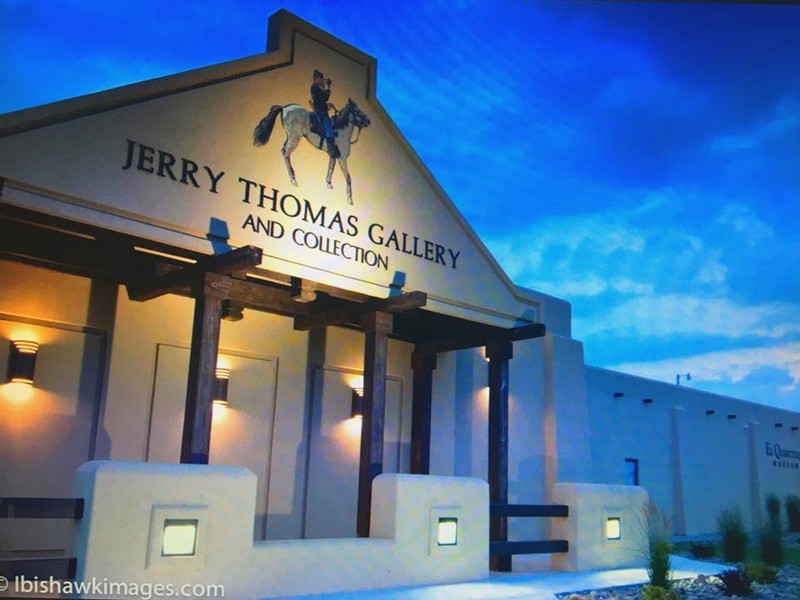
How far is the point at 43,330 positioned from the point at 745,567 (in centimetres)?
883

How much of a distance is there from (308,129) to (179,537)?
4686 millimetres

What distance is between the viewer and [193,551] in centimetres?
629

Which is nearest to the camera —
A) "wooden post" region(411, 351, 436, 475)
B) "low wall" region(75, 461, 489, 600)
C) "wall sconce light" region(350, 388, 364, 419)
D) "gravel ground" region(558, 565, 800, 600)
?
"low wall" region(75, 461, 489, 600)

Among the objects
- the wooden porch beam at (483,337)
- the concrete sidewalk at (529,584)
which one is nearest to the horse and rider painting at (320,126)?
the wooden porch beam at (483,337)

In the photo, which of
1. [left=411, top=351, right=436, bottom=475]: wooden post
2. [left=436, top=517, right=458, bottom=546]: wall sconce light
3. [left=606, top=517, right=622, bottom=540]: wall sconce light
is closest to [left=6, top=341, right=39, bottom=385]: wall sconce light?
[left=436, top=517, right=458, bottom=546]: wall sconce light

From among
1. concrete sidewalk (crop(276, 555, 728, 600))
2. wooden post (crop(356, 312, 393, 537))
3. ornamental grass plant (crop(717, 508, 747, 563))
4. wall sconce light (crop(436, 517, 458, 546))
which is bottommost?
concrete sidewalk (crop(276, 555, 728, 600))

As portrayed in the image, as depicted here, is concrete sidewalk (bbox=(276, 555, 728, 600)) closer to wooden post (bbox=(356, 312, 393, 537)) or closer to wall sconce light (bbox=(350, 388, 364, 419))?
wooden post (bbox=(356, 312, 393, 537))

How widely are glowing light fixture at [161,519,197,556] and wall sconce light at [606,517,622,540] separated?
593 centimetres

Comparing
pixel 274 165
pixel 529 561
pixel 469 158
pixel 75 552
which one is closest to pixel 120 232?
pixel 274 165

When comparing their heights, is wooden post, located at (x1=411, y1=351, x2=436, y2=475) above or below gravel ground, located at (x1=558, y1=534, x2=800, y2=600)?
above

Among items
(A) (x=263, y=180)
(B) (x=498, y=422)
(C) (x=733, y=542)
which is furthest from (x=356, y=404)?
(C) (x=733, y=542)

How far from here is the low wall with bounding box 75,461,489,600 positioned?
5887 mm

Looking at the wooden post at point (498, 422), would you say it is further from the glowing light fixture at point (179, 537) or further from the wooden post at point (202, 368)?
the glowing light fixture at point (179, 537)

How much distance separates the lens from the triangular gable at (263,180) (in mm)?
6977
